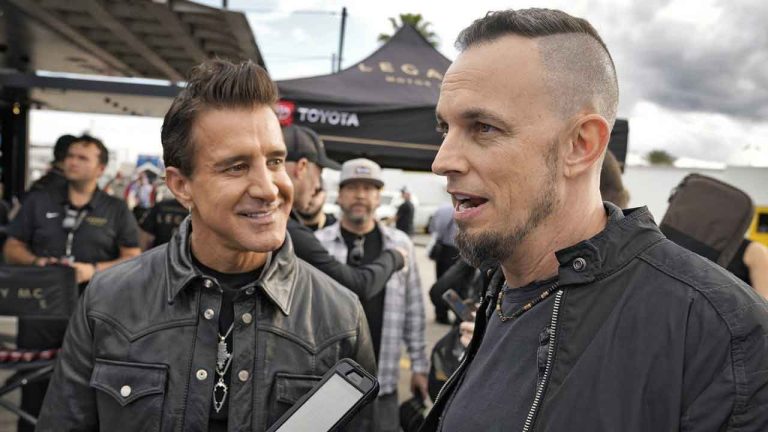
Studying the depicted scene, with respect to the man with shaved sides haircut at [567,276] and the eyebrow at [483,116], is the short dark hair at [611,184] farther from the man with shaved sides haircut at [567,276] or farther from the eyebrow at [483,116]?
the eyebrow at [483,116]

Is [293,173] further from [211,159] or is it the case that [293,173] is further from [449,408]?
[449,408]

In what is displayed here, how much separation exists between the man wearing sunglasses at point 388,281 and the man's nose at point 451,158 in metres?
2.15

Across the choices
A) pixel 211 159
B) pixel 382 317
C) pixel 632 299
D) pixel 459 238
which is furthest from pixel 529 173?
pixel 382 317

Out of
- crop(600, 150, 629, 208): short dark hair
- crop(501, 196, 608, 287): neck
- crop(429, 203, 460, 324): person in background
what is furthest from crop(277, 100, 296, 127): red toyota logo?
crop(501, 196, 608, 287): neck

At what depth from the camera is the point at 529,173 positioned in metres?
1.22

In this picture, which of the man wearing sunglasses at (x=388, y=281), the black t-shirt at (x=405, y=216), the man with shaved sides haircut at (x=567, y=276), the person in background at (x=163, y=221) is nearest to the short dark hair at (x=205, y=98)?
the man with shaved sides haircut at (x=567, y=276)

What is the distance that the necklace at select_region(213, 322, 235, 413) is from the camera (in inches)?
64.2

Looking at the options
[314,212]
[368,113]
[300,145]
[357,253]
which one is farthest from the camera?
[368,113]

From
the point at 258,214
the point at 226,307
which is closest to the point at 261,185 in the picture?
the point at 258,214

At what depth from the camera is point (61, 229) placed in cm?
430

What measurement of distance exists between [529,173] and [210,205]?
97 centimetres

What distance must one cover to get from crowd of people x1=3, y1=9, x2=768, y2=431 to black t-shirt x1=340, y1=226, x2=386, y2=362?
123 cm

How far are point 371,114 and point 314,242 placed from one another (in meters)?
2.53

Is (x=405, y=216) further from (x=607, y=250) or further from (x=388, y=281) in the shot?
(x=607, y=250)
